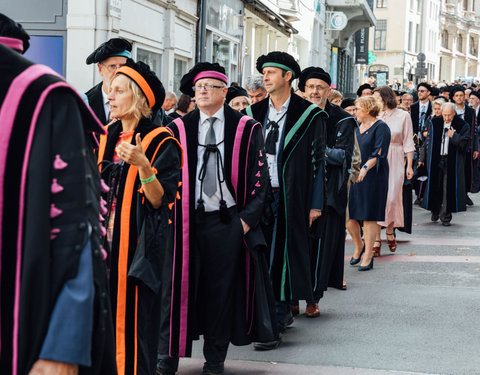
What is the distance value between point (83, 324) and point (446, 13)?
104 metres

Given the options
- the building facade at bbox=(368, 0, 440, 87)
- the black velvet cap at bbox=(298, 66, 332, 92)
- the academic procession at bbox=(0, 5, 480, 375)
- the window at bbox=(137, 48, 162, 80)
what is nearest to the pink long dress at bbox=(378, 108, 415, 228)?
the academic procession at bbox=(0, 5, 480, 375)

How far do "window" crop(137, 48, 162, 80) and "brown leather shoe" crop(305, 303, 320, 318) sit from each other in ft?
31.0

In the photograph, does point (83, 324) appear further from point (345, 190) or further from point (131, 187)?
point (345, 190)

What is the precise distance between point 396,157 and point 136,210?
287 inches

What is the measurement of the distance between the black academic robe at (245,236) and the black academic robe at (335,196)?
1.69 metres

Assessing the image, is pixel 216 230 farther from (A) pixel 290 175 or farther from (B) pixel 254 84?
(B) pixel 254 84

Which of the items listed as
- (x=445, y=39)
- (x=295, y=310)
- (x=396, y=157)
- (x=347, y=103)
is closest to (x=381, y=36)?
(x=445, y=39)

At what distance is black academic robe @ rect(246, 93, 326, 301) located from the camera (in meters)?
6.47

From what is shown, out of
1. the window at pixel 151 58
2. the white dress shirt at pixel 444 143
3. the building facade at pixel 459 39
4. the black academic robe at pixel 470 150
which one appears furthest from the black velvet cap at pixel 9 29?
the building facade at pixel 459 39

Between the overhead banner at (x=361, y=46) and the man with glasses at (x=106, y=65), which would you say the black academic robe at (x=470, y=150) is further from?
the overhead banner at (x=361, y=46)

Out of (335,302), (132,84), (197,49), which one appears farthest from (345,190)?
(197,49)

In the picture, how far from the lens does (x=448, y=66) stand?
104938mm

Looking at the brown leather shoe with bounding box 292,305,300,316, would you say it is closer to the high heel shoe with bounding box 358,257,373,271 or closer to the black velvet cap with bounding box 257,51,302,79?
the black velvet cap with bounding box 257,51,302,79

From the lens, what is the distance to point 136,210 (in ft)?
13.9
